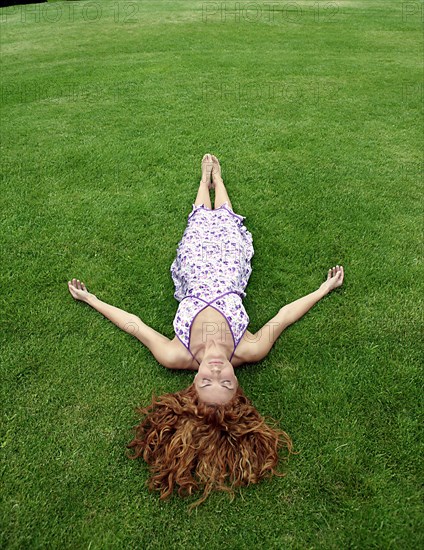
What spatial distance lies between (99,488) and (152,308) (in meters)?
1.46

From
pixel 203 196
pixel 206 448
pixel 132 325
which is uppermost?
pixel 203 196

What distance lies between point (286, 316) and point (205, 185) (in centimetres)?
190

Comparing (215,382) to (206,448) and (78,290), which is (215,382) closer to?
(206,448)

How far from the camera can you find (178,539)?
8.21 feet

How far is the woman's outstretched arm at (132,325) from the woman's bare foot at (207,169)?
1.84 meters

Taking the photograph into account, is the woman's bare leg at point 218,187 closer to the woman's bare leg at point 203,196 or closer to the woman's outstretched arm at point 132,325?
the woman's bare leg at point 203,196

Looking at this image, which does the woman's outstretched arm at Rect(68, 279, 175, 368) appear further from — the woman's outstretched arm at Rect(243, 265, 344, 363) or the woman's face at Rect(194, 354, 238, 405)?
the woman's outstretched arm at Rect(243, 265, 344, 363)

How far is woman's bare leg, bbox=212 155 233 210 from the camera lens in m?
4.62

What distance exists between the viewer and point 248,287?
3949 mm

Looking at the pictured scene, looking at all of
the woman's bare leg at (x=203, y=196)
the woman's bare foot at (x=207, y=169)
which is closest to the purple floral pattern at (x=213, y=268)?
the woman's bare leg at (x=203, y=196)

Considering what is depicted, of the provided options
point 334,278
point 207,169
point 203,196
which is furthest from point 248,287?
point 207,169

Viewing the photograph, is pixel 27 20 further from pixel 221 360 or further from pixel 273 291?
pixel 221 360

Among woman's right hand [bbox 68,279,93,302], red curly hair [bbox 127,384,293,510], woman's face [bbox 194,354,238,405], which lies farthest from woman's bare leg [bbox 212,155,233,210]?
red curly hair [bbox 127,384,293,510]

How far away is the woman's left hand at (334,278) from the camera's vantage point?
3.87 metres
